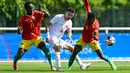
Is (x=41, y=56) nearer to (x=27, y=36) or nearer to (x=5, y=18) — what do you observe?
(x=27, y=36)

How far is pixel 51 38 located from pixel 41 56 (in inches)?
261

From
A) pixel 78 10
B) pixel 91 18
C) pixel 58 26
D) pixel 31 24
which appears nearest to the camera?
pixel 91 18

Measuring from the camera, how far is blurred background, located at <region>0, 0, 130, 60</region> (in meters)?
23.7

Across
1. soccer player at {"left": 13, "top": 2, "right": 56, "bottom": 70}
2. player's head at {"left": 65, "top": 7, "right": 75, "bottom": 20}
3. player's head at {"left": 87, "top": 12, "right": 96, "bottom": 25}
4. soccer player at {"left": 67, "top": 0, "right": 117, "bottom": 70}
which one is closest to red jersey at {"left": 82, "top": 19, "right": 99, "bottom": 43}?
soccer player at {"left": 67, "top": 0, "right": 117, "bottom": 70}

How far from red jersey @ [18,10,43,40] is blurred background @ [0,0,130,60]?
658cm

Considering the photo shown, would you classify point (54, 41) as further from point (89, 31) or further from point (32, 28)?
point (89, 31)

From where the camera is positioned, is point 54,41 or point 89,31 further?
point 54,41

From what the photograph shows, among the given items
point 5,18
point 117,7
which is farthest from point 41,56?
point 117,7

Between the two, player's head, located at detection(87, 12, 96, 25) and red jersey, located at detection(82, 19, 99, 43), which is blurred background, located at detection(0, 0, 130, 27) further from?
player's head, located at detection(87, 12, 96, 25)

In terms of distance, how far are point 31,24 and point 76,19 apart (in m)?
17.8

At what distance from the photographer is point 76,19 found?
114 ft

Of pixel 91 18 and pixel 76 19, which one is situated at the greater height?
pixel 91 18

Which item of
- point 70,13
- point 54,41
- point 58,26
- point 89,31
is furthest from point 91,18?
point 54,41

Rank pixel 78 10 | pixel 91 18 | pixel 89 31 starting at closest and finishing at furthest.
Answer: pixel 91 18 < pixel 89 31 < pixel 78 10
